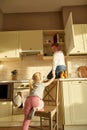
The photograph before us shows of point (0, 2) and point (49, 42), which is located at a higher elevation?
point (0, 2)

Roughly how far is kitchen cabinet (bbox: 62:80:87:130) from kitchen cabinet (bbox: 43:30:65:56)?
1082mm

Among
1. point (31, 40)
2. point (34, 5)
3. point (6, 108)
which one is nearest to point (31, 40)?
point (31, 40)

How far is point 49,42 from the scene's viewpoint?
148 inches

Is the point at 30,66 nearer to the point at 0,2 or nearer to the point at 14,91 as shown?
the point at 14,91

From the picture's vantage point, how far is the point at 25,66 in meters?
3.76

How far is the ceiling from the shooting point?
12.2 feet

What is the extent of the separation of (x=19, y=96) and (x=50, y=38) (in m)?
1.66

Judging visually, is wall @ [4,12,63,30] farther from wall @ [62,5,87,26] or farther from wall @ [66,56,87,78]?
wall @ [66,56,87,78]

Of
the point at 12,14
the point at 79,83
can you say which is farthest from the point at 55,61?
the point at 12,14

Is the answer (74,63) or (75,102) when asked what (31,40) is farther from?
(75,102)

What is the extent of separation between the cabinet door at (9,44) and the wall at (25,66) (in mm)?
303

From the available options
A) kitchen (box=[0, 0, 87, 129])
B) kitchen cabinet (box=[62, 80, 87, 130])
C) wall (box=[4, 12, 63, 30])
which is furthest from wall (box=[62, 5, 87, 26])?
kitchen cabinet (box=[62, 80, 87, 130])

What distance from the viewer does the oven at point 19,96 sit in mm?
2896

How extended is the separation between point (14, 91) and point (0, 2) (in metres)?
2.03
